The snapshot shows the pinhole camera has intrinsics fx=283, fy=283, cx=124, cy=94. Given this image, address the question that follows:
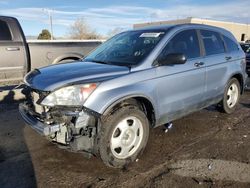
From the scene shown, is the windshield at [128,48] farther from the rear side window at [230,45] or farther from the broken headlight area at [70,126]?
the rear side window at [230,45]

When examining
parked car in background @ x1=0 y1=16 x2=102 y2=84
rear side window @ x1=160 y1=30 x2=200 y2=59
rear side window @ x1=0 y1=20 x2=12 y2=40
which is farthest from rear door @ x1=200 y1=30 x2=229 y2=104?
rear side window @ x1=0 y1=20 x2=12 y2=40

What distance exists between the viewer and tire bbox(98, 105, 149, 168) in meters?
3.46

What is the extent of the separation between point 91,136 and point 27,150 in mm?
1468

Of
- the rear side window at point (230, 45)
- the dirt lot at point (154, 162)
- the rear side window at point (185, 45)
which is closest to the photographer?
the dirt lot at point (154, 162)

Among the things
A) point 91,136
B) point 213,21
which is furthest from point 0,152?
point 213,21

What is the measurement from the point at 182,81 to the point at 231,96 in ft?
7.21

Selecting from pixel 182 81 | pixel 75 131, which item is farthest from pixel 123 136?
pixel 182 81

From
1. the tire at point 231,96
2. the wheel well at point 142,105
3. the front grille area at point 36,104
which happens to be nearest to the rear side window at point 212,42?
the tire at point 231,96

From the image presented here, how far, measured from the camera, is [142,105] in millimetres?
4055

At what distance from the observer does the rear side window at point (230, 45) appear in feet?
19.2

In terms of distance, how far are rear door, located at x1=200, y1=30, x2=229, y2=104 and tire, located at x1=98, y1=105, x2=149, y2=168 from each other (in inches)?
70.7

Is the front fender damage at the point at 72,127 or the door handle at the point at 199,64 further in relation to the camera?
the door handle at the point at 199,64

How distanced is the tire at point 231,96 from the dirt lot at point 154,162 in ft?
2.22

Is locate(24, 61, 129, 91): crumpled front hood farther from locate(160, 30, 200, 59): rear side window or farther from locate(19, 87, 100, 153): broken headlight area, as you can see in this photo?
locate(160, 30, 200, 59): rear side window
